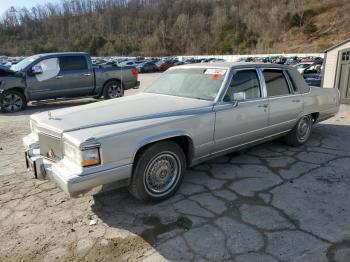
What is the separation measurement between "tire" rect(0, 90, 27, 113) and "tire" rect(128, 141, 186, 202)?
8.36m

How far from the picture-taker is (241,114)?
4.47m

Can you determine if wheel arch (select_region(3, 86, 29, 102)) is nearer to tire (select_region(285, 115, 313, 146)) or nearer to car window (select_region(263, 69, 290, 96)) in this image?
car window (select_region(263, 69, 290, 96))

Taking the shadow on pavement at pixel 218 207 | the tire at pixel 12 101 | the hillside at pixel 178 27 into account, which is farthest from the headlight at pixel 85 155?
the hillside at pixel 178 27

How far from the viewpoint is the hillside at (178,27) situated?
73.6m

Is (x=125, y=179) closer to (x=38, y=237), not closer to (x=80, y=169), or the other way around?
(x=80, y=169)

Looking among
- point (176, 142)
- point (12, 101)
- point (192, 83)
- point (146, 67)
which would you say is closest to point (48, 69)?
point (12, 101)

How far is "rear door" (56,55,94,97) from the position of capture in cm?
1076

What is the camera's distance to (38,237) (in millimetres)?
3205

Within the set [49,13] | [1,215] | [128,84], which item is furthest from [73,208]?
[49,13]

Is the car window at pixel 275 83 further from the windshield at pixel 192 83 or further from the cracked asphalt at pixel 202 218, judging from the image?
the cracked asphalt at pixel 202 218

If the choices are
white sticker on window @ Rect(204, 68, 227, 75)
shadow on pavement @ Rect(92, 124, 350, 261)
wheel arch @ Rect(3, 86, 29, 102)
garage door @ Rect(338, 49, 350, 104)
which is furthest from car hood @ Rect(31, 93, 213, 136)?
garage door @ Rect(338, 49, 350, 104)

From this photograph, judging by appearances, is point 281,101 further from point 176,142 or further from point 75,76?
point 75,76

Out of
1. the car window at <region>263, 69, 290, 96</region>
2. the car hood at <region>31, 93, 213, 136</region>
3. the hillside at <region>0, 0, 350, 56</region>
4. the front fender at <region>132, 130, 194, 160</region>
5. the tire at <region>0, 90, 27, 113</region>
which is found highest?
the hillside at <region>0, 0, 350, 56</region>

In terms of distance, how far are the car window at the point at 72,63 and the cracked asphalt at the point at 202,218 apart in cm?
649
